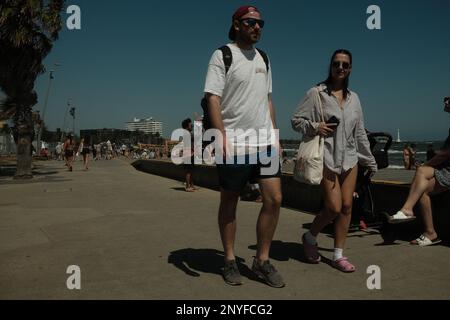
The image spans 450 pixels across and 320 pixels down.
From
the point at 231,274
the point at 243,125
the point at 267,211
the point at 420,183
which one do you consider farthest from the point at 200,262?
the point at 420,183

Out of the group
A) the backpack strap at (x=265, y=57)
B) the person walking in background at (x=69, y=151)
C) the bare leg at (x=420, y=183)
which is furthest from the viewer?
the person walking in background at (x=69, y=151)

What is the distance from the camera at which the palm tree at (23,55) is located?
14.2 metres

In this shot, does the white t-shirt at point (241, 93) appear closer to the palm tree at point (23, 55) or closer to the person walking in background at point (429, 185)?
the person walking in background at point (429, 185)

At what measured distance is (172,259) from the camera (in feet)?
13.3

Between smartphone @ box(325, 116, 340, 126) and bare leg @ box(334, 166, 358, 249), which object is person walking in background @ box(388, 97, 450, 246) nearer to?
bare leg @ box(334, 166, 358, 249)

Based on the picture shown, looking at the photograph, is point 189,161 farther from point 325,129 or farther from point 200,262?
point 325,129

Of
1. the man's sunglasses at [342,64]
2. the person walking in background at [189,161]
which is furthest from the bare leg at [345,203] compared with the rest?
the person walking in background at [189,161]

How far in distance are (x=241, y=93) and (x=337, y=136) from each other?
1057 mm

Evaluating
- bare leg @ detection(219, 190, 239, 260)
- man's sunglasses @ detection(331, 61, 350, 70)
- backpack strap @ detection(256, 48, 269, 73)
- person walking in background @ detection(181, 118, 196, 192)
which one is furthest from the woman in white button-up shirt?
person walking in background @ detection(181, 118, 196, 192)

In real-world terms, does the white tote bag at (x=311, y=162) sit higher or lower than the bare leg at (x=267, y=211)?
higher

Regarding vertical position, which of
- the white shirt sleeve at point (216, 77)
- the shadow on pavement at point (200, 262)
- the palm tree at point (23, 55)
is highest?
the palm tree at point (23, 55)

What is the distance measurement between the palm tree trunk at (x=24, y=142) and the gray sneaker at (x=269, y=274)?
13702 millimetres
